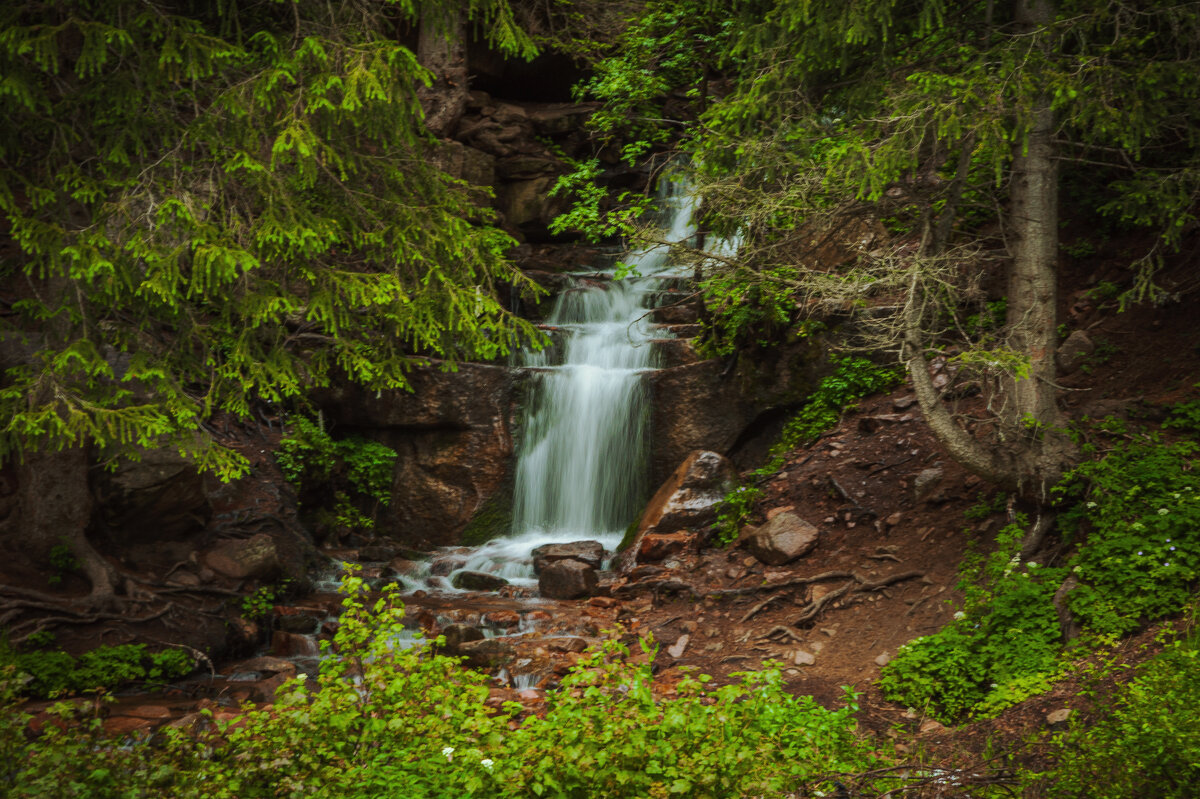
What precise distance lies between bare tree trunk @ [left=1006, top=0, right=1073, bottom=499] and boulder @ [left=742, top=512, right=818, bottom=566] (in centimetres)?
239

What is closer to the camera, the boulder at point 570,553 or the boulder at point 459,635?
the boulder at point 459,635

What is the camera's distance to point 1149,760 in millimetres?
3602

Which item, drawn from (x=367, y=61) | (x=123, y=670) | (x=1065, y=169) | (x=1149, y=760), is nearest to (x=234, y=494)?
(x=123, y=670)

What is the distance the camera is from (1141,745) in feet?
12.1

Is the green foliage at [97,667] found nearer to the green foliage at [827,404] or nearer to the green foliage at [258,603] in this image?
the green foliage at [258,603]

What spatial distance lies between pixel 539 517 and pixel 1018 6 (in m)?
9.15

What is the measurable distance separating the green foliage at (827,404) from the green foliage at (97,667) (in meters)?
6.09

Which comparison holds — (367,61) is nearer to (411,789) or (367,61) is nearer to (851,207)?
(851,207)

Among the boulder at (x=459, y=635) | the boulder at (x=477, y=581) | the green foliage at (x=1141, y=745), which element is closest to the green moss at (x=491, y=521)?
the boulder at (x=477, y=581)

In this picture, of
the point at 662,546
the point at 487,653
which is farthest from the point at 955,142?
the point at 487,653

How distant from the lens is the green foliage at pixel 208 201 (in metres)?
5.58

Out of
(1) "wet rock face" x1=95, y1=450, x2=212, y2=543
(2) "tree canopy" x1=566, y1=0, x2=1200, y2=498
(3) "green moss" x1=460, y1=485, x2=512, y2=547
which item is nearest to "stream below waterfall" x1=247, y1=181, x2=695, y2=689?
(3) "green moss" x1=460, y1=485, x2=512, y2=547

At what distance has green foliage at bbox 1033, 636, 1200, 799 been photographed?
140 inches

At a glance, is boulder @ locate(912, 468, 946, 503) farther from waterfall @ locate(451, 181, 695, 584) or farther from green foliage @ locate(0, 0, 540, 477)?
waterfall @ locate(451, 181, 695, 584)
